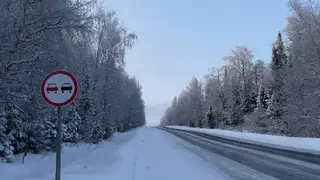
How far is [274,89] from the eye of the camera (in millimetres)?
53906

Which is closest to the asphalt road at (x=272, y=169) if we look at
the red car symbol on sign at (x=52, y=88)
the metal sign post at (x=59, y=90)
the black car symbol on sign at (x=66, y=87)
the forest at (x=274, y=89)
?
Answer: the metal sign post at (x=59, y=90)

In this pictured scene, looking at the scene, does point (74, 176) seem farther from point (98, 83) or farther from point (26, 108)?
point (98, 83)

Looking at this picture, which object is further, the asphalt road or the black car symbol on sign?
the asphalt road

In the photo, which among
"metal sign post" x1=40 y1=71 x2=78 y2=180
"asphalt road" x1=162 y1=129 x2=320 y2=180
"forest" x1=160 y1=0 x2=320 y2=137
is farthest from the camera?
"forest" x1=160 y1=0 x2=320 y2=137

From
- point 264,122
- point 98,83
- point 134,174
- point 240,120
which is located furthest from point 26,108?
point 240,120

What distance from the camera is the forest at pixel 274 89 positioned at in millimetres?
33325

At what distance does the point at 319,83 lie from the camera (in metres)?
32.2

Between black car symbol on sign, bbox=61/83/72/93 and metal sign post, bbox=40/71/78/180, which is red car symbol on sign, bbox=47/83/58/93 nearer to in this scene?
metal sign post, bbox=40/71/78/180

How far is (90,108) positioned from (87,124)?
1198 millimetres

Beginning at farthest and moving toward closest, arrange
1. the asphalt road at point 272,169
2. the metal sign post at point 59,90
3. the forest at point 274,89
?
the forest at point 274,89 < the asphalt road at point 272,169 < the metal sign post at point 59,90

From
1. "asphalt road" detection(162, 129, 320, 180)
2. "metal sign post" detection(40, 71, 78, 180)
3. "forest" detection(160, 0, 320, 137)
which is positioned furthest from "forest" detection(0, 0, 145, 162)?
"forest" detection(160, 0, 320, 137)

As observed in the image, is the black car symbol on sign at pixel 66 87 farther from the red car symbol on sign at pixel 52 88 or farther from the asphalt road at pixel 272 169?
the asphalt road at pixel 272 169

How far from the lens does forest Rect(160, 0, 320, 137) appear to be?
33325 millimetres

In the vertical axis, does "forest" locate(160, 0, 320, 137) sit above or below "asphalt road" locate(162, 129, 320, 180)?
above
